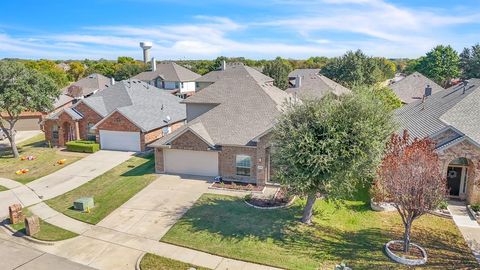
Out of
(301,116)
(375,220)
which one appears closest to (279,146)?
(301,116)

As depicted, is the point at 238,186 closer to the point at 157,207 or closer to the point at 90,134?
the point at 157,207

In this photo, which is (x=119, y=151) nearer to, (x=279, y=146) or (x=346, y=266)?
(x=279, y=146)

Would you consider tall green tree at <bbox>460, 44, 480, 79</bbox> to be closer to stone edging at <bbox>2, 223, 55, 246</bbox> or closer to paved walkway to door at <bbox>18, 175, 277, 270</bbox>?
paved walkway to door at <bbox>18, 175, 277, 270</bbox>

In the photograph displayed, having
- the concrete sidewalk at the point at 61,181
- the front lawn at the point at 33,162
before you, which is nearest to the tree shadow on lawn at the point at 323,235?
the concrete sidewalk at the point at 61,181

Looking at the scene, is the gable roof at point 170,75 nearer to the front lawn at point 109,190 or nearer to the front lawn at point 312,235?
the front lawn at point 109,190

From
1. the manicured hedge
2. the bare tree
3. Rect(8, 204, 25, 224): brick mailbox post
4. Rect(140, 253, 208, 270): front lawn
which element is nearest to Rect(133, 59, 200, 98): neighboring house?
the manicured hedge
